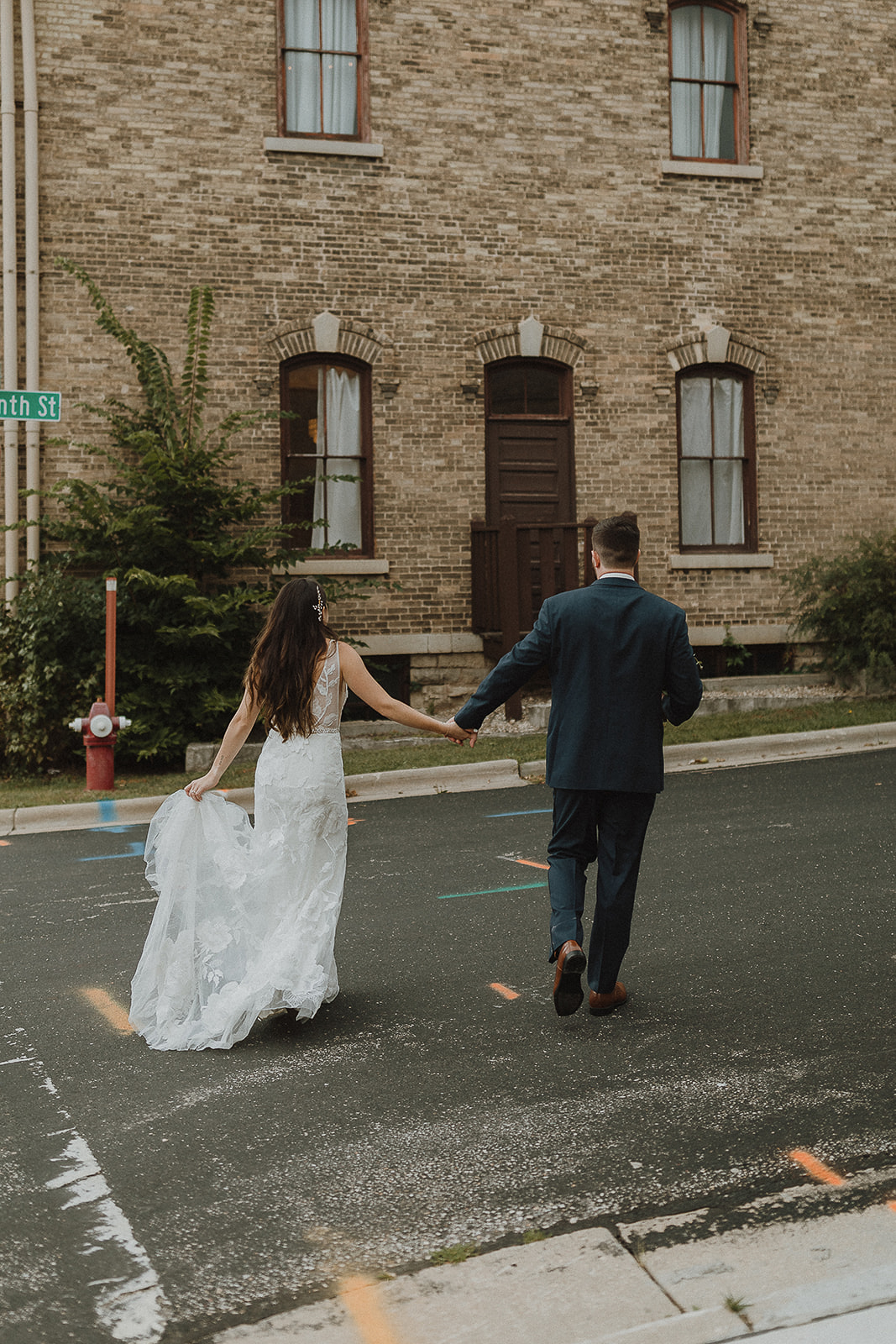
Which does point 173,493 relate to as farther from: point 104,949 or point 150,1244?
point 150,1244

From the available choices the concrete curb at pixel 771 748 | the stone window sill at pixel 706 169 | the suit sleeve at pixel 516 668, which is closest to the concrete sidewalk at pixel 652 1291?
the suit sleeve at pixel 516 668

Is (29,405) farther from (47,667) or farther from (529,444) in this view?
(529,444)

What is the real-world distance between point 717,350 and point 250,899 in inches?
477

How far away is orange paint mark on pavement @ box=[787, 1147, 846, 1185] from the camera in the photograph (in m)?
3.45

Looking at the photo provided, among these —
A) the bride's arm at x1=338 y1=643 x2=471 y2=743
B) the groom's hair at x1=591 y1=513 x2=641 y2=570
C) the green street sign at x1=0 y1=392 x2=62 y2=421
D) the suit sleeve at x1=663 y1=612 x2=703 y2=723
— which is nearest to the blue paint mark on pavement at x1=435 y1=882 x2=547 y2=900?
the bride's arm at x1=338 y1=643 x2=471 y2=743

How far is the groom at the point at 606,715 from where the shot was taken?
15.6 ft

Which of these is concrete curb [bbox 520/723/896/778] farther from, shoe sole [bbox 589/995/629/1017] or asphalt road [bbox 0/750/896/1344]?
shoe sole [bbox 589/995/629/1017]

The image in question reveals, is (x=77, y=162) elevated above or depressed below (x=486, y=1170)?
above

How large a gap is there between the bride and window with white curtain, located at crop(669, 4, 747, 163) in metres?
12.5

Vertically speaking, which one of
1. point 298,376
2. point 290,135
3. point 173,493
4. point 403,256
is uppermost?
point 290,135

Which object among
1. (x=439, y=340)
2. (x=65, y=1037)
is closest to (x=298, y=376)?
(x=439, y=340)

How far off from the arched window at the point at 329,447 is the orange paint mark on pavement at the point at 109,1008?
30.2ft

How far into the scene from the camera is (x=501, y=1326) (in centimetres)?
280

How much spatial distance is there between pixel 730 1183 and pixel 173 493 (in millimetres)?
10364
